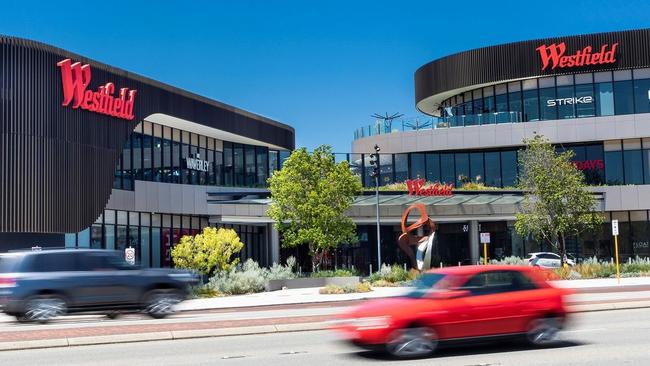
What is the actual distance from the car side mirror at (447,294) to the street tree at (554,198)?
34.7 m

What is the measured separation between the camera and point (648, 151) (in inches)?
2296

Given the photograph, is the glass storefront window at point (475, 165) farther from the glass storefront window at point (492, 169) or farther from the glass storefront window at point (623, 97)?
the glass storefront window at point (623, 97)

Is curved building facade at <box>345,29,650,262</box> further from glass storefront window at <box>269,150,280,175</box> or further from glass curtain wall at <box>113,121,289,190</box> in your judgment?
glass curtain wall at <box>113,121,289,190</box>

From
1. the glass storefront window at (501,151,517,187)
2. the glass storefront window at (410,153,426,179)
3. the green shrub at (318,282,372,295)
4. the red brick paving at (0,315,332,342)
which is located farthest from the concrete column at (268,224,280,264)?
the red brick paving at (0,315,332,342)

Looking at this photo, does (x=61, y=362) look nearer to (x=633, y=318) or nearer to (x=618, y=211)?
(x=633, y=318)

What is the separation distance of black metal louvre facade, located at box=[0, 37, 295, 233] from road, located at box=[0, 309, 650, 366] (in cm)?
2076

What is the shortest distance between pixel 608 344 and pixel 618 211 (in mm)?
46415

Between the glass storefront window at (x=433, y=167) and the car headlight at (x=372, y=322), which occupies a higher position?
the glass storefront window at (x=433, y=167)

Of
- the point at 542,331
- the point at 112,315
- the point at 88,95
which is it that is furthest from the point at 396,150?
the point at 542,331

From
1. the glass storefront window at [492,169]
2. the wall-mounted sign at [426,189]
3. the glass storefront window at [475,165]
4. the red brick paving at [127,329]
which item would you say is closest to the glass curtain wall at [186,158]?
the wall-mounted sign at [426,189]

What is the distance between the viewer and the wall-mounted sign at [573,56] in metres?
58.3

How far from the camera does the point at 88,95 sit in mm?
38438

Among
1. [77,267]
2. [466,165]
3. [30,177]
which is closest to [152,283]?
[77,267]

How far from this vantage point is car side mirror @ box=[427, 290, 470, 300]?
543 inches
